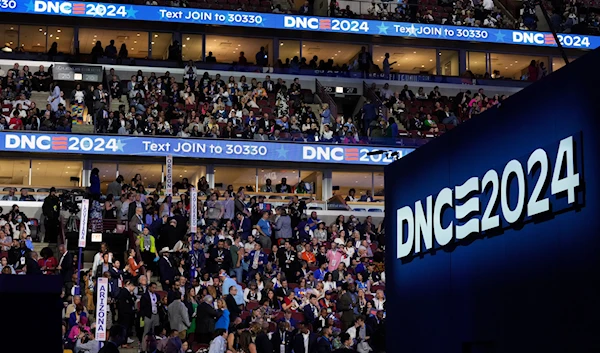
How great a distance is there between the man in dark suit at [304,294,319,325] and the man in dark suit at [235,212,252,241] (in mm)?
4317

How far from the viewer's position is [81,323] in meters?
19.4

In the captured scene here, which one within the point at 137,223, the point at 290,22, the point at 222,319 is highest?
the point at 290,22

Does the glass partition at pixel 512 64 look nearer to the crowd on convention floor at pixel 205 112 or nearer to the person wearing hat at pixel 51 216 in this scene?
the crowd on convention floor at pixel 205 112

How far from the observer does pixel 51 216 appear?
26.2 metres

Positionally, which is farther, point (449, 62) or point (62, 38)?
point (449, 62)

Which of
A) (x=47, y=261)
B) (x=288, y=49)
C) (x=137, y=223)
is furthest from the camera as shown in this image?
(x=288, y=49)

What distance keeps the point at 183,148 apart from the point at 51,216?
30.2ft

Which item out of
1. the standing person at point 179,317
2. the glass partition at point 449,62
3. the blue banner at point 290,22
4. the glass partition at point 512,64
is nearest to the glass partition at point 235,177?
the blue banner at point 290,22

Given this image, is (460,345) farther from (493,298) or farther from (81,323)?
(81,323)

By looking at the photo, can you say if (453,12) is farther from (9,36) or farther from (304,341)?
(304,341)

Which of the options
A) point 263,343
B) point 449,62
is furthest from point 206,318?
point 449,62

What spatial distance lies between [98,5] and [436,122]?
45.7ft

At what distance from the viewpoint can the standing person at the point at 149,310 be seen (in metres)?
20.1

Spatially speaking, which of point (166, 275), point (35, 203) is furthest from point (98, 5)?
point (166, 275)
